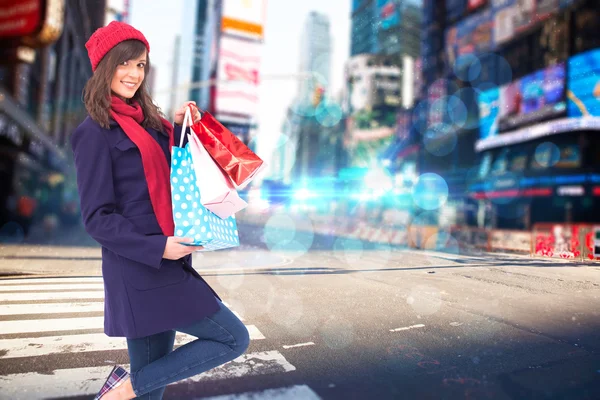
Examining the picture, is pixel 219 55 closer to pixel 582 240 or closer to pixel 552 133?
pixel 552 133

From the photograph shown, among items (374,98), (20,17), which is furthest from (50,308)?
(374,98)

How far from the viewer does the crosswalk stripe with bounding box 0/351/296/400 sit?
3.34 meters

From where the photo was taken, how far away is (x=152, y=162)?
212cm

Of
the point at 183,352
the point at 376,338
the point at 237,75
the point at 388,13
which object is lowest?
the point at 376,338

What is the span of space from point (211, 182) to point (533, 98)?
3456 cm

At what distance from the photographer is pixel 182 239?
6.53 feet

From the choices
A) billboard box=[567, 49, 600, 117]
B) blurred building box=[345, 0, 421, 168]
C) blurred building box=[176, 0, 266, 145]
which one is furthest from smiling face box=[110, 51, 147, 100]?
blurred building box=[345, 0, 421, 168]

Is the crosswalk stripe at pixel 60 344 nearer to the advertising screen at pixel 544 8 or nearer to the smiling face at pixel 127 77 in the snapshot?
the smiling face at pixel 127 77

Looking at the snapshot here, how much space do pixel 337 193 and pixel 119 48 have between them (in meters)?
99.8

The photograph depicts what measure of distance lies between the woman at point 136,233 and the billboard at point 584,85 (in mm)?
30822

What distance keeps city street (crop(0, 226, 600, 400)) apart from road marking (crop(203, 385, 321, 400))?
0.02 meters

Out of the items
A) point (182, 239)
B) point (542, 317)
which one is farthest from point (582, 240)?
point (182, 239)

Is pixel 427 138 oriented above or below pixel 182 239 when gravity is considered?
above

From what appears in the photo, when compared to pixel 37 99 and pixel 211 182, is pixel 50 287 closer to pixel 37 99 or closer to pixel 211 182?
pixel 211 182
